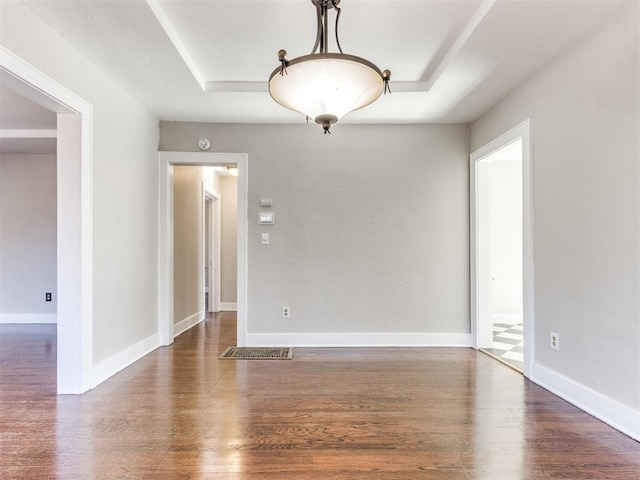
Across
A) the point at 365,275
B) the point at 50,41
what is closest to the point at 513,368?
the point at 365,275

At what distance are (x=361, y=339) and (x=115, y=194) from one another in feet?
9.01

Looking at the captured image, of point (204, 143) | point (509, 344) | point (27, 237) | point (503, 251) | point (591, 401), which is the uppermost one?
point (204, 143)

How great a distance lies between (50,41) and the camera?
2211 millimetres

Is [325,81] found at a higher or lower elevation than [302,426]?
higher

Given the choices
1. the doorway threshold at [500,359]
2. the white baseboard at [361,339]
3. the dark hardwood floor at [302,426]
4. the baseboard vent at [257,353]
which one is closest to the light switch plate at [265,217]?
the white baseboard at [361,339]

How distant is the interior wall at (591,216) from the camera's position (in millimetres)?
1931

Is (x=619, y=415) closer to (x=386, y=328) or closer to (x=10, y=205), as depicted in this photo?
(x=386, y=328)

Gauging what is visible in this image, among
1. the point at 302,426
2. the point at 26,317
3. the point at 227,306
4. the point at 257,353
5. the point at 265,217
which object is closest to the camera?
the point at 302,426

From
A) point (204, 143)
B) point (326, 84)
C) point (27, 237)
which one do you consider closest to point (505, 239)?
point (204, 143)

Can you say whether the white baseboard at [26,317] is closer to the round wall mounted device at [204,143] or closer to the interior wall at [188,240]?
the interior wall at [188,240]

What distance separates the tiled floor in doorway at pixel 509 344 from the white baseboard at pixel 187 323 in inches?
138

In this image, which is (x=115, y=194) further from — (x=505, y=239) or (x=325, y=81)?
(x=505, y=239)

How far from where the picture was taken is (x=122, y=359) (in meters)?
3.01

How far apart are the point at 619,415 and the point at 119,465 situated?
2.66m
